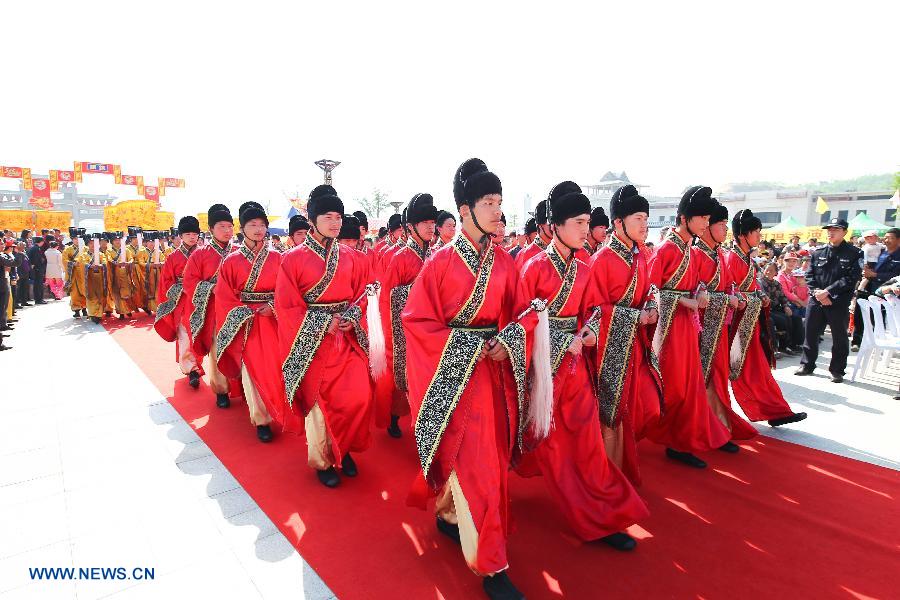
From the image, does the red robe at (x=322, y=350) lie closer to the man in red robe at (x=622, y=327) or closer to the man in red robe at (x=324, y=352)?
the man in red robe at (x=324, y=352)

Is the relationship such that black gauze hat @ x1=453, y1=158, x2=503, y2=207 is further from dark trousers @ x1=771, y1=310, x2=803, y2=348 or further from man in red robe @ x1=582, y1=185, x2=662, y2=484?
dark trousers @ x1=771, y1=310, x2=803, y2=348

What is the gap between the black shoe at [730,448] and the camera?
4137 mm

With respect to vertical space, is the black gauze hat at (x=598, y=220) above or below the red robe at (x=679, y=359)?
above

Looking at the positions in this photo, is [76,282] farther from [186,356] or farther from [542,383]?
[542,383]

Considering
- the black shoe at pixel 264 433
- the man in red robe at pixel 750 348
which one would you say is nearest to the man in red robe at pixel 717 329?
the man in red robe at pixel 750 348

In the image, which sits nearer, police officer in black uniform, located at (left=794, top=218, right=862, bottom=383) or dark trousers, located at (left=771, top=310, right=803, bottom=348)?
police officer in black uniform, located at (left=794, top=218, right=862, bottom=383)

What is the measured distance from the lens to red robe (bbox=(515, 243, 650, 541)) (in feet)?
9.67

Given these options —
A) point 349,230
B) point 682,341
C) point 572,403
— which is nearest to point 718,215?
point 682,341

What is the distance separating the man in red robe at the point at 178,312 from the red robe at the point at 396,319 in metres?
2.41

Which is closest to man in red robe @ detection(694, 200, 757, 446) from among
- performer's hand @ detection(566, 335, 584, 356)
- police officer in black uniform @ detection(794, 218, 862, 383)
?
performer's hand @ detection(566, 335, 584, 356)

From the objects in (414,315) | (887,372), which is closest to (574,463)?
(414,315)

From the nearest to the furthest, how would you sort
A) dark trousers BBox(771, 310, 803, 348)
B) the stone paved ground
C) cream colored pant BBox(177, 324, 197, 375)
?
the stone paved ground
cream colored pant BBox(177, 324, 197, 375)
dark trousers BBox(771, 310, 803, 348)

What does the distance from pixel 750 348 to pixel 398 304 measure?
3187 millimetres

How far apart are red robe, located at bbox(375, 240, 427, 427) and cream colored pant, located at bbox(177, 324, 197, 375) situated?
2.65 m
